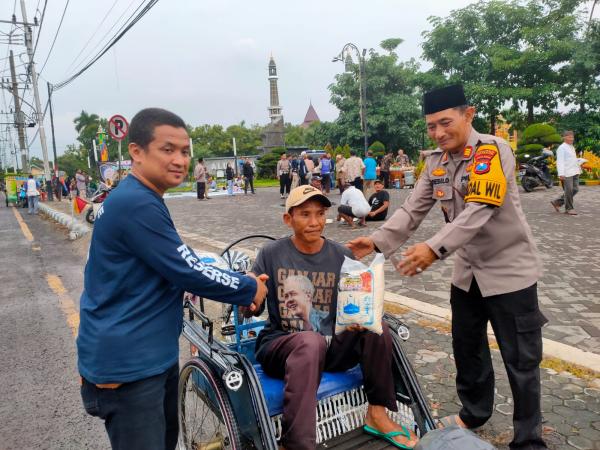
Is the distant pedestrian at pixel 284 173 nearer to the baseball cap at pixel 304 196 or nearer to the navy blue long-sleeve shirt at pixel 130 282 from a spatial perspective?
the baseball cap at pixel 304 196

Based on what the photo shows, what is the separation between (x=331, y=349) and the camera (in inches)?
91.5

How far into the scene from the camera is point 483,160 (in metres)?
2.27

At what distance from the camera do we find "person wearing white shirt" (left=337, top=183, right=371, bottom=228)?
9.85 meters

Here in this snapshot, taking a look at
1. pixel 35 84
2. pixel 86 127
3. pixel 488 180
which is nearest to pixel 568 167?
pixel 488 180

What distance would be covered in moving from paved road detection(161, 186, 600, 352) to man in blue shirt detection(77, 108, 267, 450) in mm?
3536

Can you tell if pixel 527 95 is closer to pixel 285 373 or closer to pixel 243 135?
pixel 285 373

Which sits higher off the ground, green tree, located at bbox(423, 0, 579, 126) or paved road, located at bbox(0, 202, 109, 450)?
green tree, located at bbox(423, 0, 579, 126)

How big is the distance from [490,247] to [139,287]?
171cm

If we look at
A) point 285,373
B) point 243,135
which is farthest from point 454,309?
point 243,135

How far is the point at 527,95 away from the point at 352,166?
1334 centimetres

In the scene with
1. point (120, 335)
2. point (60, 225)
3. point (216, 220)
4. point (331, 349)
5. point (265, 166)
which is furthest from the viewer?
point (265, 166)

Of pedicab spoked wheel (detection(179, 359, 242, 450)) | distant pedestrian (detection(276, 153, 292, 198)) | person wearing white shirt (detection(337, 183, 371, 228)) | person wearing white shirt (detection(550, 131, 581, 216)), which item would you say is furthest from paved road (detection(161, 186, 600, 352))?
distant pedestrian (detection(276, 153, 292, 198))

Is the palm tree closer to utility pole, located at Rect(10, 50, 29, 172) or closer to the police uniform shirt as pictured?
utility pole, located at Rect(10, 50, 29, 172)

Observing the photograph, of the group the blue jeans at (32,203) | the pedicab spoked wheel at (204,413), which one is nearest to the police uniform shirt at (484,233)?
the pedicab spoked wheel at (204,413)
